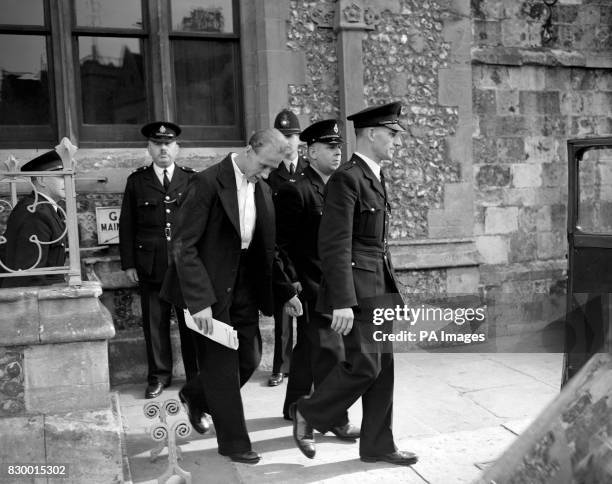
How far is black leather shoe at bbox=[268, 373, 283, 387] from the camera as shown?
564cm

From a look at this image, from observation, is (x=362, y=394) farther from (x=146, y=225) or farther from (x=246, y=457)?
(x=146, y=225)

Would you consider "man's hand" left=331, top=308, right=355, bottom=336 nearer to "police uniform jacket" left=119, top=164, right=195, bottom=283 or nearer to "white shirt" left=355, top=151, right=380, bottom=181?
"white shirt" left=355, top=151, right=380, bottom=181

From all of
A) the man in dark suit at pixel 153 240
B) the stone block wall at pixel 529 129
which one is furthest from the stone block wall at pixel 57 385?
the stone block wall at pixel 529 129

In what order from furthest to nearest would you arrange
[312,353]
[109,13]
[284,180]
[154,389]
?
[109,13]
[154,389]
[284,180]
[312,353]

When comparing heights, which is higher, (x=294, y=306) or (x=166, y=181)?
(x=166, y=181)

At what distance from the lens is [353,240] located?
12.6 feet

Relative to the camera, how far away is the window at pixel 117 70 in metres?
5.88

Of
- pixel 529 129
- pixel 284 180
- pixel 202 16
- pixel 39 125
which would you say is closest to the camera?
pixel 284 180

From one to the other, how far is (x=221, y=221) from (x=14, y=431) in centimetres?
154

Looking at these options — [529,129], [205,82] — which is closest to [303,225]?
[205,82]

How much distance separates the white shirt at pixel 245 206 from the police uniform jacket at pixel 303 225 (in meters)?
0.49

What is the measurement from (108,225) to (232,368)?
2.47m

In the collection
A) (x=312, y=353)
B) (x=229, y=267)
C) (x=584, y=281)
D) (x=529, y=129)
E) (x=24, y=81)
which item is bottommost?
(x=312, y=353)

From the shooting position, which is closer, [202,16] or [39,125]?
[39,125]
